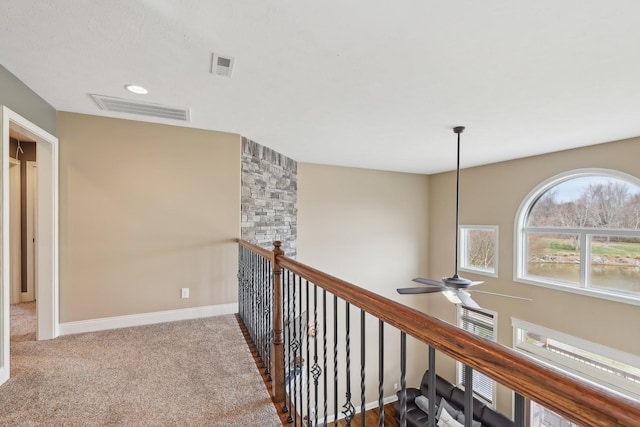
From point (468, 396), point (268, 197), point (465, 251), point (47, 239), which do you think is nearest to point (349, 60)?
point (468, 396)

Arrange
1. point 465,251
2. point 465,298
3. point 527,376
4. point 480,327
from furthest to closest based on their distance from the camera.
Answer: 1. point 465,251
2. point 480,327
3. point 465,298
4. point 527,376

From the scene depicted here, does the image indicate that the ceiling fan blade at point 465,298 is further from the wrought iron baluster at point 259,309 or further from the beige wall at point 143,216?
the beige wall at point 143,216

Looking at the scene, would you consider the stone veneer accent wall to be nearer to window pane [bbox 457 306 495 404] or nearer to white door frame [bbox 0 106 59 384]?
white door frame [bbox 0 106 59 384]

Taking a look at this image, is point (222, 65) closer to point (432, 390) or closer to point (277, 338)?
point (277, 338)

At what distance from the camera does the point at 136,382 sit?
2.06 metres

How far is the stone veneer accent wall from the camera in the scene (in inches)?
144

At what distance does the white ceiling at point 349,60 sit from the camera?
4.77ft

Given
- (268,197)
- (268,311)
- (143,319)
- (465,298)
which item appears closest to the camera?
(268,311)

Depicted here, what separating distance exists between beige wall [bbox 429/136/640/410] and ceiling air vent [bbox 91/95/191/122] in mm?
4789

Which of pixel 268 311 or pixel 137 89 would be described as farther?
pixel 137 89

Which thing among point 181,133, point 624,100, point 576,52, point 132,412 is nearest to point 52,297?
point 132,412

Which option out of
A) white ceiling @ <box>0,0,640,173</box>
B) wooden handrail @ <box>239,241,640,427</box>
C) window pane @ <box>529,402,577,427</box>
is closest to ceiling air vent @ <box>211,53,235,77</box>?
white ceiling @ <box>0,0,640,173</box>

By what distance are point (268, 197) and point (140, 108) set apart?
1856mm

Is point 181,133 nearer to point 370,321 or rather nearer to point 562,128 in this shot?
point 562,128
